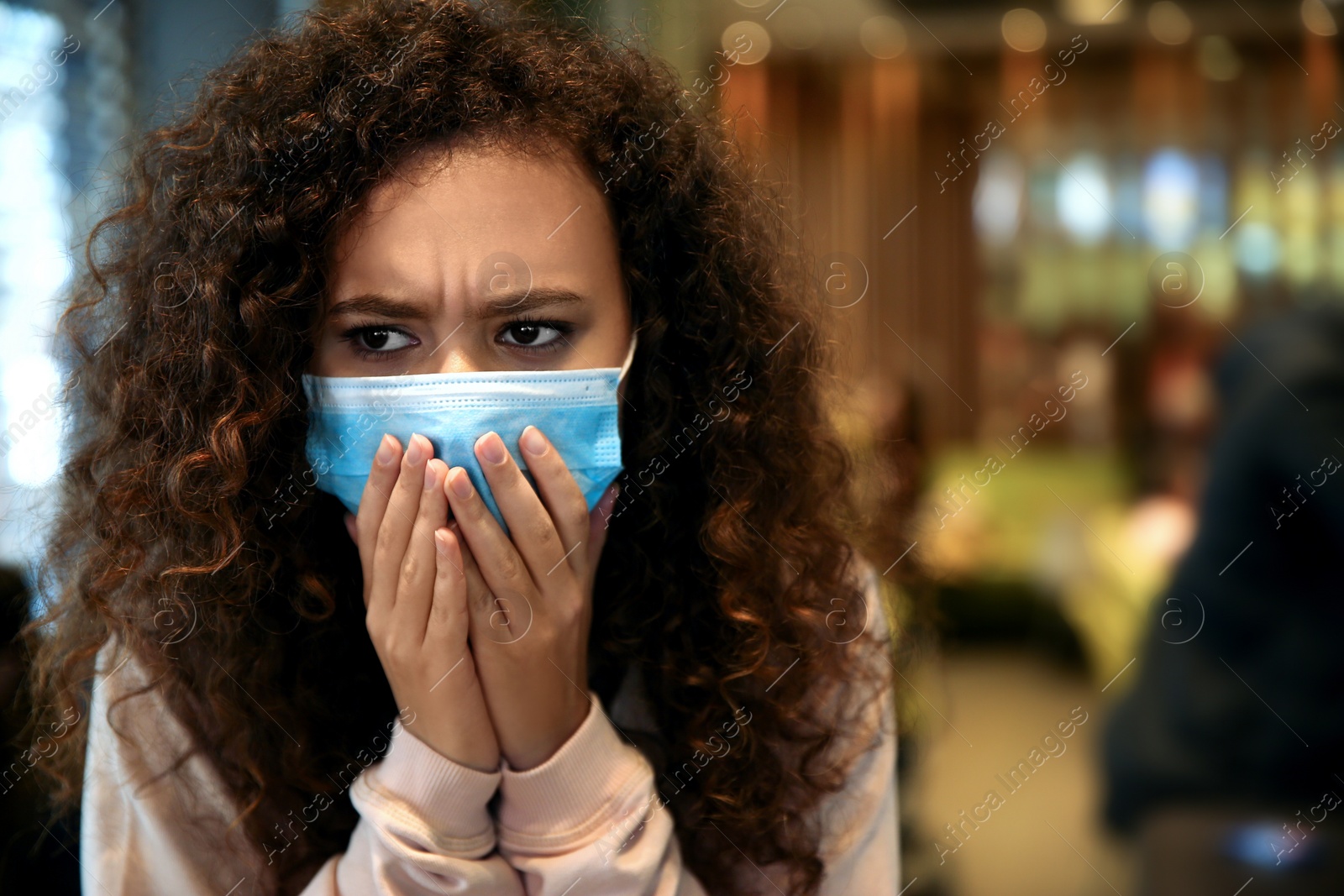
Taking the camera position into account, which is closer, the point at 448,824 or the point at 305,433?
the point at 448,824

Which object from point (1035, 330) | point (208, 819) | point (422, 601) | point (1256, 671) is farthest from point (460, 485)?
point (1035, 330)

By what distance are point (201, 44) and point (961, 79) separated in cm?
312

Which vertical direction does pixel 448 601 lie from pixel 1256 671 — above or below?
above

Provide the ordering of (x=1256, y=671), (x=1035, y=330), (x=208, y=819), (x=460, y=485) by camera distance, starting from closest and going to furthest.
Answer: (x=460, y=485) → (x=208, y=819) → (x=1256, y=671) → (x=1035, y=330)

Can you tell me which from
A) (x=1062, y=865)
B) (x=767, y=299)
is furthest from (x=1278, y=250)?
(x=767, y=299)

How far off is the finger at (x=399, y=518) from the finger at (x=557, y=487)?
11 centimetres

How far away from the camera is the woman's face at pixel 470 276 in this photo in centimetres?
104

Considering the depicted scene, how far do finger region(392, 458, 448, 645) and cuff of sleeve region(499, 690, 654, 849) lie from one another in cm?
22

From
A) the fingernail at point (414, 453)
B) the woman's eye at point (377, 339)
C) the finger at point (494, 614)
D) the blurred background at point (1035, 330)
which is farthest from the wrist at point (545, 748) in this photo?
the blurred background at point (1035, 330)

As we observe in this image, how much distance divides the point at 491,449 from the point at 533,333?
0.17m

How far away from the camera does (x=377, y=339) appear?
1.09 metres

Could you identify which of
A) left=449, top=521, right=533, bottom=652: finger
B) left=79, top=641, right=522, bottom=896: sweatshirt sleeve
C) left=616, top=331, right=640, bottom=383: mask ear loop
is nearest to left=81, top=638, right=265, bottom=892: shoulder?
left=79, top=641, right=522, bottom=896: sweatshirt sleeve

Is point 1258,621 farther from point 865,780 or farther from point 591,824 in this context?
point 591,824

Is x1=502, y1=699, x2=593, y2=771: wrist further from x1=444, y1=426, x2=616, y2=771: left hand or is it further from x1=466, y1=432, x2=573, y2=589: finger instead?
x1=466, y1=432, x2=573, y2=589: finger
